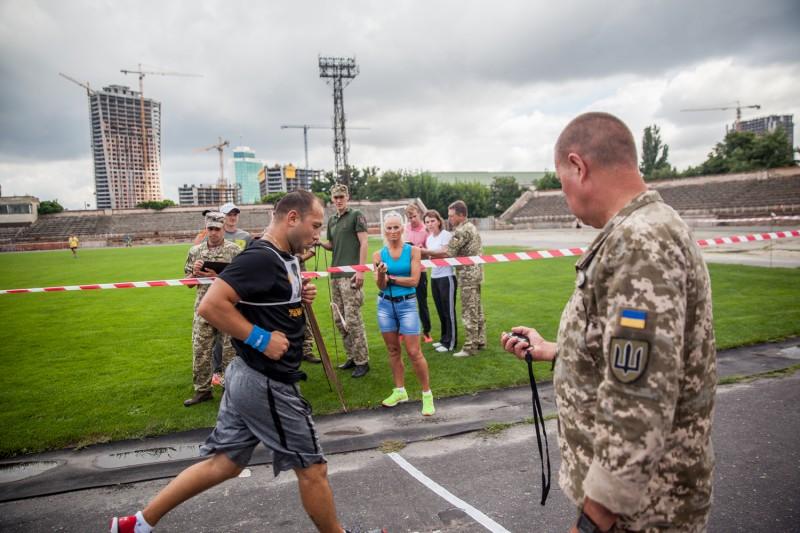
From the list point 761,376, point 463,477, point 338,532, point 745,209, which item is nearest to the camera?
point 338,532

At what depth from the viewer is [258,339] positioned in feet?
8.75

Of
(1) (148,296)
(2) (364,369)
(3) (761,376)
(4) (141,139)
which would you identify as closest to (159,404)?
(2) (364,369)

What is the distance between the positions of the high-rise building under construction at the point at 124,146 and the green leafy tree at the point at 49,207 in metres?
71.1

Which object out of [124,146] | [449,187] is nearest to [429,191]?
[449,187]

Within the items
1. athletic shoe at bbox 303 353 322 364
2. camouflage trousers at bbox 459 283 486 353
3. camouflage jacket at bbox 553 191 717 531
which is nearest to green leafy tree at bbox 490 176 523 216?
camouflage trousers at bbox 459 283 486 353

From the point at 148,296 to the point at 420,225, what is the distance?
36.0 ft

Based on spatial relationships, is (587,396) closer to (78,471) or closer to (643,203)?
(643,203)

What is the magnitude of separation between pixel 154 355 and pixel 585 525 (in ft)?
27.9

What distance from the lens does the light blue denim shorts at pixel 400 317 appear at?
5250 mm

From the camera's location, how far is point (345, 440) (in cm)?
465

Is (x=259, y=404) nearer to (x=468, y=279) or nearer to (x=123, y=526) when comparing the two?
(x=123, y=526)

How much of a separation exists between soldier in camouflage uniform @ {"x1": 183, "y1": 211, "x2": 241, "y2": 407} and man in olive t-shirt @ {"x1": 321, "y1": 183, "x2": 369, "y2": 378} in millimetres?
1536

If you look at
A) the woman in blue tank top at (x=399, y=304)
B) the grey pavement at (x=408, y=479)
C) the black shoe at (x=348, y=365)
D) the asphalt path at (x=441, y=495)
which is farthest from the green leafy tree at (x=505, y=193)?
the asphalt path at (x=441, y=495)

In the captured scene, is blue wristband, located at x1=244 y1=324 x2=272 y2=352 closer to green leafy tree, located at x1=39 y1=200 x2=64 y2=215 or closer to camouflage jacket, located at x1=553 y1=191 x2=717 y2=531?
camouflage jacket, located at x1=553 y1=191 x2=717 y2=531
